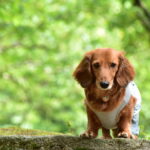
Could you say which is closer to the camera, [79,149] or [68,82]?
[79,149]

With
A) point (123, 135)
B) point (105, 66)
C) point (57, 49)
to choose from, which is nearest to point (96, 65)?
point (105, 66)

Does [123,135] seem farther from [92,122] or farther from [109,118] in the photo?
[92,122]

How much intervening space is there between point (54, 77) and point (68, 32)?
134 centimetres

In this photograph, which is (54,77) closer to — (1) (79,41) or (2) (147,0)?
(1) (79,41)

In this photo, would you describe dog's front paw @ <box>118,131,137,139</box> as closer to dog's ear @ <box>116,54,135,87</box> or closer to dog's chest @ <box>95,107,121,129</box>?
dog's chest @ <box>95,107,121,129</box>

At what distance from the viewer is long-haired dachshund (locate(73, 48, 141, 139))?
12.4 feet

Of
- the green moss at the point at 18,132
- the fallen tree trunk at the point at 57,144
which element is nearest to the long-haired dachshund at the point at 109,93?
the fallen tree trunk at the point at 57,144

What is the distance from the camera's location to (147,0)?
1061cm

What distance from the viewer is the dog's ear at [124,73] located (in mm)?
3805

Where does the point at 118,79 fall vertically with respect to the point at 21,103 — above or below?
below

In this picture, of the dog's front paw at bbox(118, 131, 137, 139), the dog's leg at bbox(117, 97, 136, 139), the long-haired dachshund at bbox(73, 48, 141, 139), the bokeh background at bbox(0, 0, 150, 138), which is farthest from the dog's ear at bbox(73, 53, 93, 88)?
the bokeh background at bbox(0, 0, 150, 138)

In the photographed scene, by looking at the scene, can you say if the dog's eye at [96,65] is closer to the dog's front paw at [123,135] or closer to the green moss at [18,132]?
the dog's front paw at [123,135]

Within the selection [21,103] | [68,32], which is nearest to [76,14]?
[68,32]

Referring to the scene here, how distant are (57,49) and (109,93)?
Answer: 31.4ft
